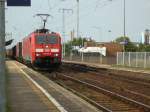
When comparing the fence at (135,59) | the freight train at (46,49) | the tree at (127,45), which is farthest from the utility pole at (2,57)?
the tree at (127,45)

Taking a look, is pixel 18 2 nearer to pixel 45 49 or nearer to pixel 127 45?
pixel 45 49

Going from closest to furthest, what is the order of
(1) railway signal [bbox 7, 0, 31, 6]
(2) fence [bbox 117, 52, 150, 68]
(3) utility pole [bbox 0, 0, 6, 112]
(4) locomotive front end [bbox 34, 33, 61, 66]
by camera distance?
(3) utility pole [bbox 0, 0, 6, 112], (1) railway signal [bbox 7, 0, 31, 6], (4) locomotive front end [bbox 34, 33, 61, 66], (2) fence [bbox 117, 52, 150, 68]

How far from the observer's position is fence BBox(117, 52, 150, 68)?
51.3 m

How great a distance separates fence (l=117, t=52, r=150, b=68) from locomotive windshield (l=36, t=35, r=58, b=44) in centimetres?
1690

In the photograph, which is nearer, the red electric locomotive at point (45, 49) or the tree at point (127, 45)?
the red electric locomotive at point (45, 49)

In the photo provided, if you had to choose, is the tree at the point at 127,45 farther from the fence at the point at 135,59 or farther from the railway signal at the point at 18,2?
the railway signal at the point at 18,2

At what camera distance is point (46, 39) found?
122 ft

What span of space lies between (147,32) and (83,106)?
5969 inches

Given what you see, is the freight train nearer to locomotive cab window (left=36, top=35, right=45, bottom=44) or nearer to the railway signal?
locomotive cab window (left=36, top=35, right=45, bottom=44)

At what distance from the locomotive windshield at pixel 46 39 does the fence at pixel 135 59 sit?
1690 cm

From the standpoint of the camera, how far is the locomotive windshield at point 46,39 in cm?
Answer: 3688

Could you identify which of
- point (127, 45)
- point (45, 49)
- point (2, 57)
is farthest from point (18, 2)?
point (127, 45)

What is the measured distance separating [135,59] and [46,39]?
20.5 m

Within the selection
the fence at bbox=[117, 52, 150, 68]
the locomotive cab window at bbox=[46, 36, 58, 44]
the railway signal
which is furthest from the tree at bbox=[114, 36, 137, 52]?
the railway signal
